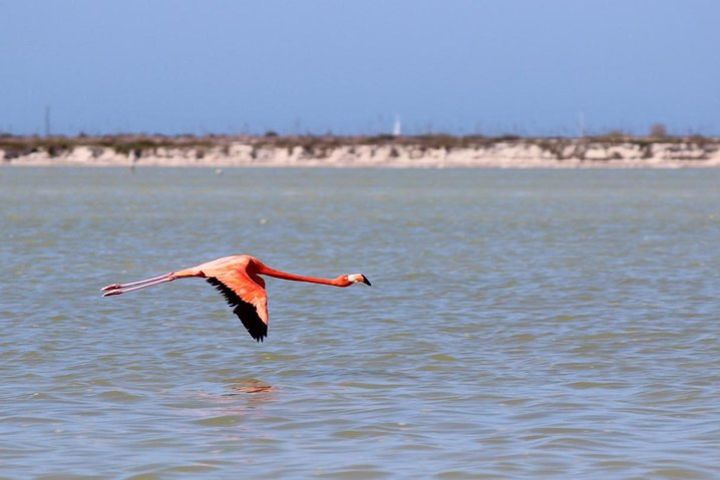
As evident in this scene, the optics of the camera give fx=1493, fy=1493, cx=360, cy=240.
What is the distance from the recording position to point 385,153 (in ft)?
333

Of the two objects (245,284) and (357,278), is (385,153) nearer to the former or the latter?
(357,278)

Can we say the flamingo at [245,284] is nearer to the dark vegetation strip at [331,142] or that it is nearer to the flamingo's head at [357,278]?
the flamingo's head at [357,278]

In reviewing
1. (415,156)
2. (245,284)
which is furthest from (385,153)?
(245,284)

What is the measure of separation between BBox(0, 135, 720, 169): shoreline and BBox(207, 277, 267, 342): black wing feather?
89.1m

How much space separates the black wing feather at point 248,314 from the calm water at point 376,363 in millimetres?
593

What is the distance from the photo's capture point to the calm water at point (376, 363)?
901 cm

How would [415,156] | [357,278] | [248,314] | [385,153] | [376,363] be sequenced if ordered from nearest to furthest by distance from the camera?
[248,314], [357,278], [376,363], [415,156], [385,153]

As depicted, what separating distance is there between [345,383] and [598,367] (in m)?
2.19

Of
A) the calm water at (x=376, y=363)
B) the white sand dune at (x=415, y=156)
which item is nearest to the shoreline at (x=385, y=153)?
the white sand dune at (x=415, y=156)

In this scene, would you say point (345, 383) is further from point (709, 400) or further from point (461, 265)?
point (461, 265)

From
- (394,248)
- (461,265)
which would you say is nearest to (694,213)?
(394,248)

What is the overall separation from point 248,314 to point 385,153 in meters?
91.7

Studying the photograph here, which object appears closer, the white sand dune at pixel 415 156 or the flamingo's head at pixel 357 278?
the flamingo's head at pixel 357 278

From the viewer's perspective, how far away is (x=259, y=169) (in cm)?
9625
